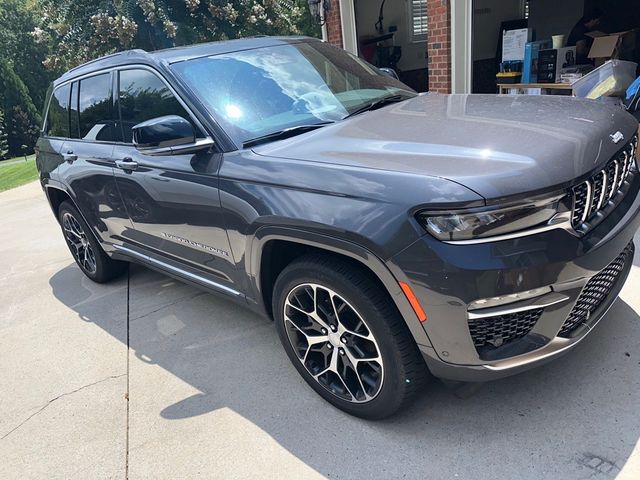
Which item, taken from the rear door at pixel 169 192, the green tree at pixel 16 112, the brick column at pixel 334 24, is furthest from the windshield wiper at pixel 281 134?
the green tree at pixel 16 112

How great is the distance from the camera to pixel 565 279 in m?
1.91

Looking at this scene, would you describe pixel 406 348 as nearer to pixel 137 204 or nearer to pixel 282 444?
pixel 282 444

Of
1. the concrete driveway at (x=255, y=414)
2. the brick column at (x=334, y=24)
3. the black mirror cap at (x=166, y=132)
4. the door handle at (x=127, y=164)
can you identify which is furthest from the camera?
the brick column at (x=334, y=24)

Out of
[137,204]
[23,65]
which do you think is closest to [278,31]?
[137,204]

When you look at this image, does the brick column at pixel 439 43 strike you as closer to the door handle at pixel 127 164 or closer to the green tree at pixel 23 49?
the door handle at pixel 127 164

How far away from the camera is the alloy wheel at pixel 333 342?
232cm

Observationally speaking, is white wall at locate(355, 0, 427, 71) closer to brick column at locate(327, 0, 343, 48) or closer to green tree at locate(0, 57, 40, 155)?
brick column at locate(327, 0, 343, 48)

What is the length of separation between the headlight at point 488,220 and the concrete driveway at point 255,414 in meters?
1.01

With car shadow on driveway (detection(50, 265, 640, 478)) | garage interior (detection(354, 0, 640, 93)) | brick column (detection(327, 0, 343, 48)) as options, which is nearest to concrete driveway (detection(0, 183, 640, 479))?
car shadow on driveway (detection(50, 265, 640, 478))

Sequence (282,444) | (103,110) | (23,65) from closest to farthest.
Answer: (282,444), (103,110), (23,65)

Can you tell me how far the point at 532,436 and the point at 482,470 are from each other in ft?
1.01

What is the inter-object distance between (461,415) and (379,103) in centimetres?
186

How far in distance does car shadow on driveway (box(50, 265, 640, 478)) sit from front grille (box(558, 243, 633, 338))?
466mm

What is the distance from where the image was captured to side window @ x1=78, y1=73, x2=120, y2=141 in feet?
12.0
